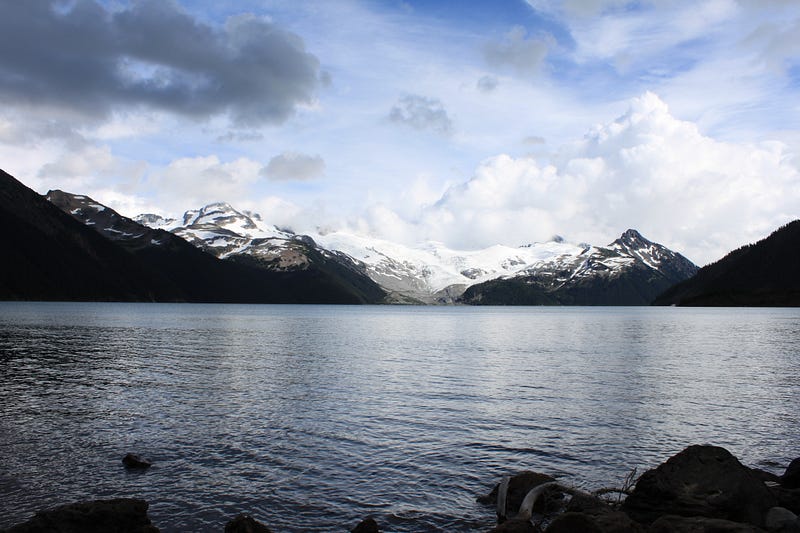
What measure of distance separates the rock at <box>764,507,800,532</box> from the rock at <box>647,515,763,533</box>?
195 centimetres

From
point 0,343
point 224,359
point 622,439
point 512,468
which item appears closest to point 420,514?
point 512,468

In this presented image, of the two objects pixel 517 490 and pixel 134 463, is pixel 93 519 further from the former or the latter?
pixel 517 490

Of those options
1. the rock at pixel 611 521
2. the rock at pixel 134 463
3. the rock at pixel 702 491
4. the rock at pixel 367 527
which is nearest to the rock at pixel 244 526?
the rock at pixel 367 527

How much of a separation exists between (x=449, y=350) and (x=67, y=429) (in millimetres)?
68090

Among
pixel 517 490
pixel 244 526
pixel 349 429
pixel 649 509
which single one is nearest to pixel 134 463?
pixel 244 526

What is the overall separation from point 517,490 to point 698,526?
27.2 ft

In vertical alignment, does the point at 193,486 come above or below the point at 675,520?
below

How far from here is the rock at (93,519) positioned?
58.3ft

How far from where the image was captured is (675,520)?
1798 centimetres

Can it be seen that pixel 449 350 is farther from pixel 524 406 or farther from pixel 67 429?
pixel 67 429

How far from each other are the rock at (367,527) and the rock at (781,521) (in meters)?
13.5

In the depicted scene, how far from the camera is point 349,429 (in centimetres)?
3616

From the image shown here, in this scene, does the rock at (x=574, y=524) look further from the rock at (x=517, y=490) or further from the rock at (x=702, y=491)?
the rock at (x=517, y=490)

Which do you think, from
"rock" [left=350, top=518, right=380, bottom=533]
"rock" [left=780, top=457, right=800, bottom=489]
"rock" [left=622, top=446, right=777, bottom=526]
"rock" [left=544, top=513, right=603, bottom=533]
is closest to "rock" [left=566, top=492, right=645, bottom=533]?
"rock" [left=544, top=513, right=603, bottom=533]
